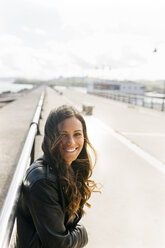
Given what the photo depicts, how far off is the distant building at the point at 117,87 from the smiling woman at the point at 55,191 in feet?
337

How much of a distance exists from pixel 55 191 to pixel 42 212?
5.8 inches

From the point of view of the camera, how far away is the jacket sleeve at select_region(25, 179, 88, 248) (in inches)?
57.9

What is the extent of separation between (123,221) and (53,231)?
1981mm

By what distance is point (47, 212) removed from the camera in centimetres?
147

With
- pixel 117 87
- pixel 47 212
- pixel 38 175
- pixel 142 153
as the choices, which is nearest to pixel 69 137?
pixel 38 175

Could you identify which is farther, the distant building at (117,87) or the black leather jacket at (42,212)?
the distant building at (117,87)

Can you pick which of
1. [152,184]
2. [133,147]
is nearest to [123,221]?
[152,184]

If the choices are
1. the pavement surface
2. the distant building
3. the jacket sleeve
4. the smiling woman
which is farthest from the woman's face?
the distant building

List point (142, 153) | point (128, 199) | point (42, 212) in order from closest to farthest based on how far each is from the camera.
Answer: point (42, 212) < point (128, 199) < point (142, 153)

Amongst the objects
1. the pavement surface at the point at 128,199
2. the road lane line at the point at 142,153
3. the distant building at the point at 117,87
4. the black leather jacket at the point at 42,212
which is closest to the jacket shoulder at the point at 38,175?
the black leather jacket at the point at 42,212

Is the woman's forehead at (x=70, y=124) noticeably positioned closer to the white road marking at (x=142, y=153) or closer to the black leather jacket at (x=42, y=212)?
the black leather jacket at (x=42, y=212)

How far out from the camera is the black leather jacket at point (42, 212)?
148 cm

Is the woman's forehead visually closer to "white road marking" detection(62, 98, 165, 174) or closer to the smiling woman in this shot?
the smiling woman

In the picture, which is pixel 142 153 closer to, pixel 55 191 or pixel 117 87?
pixel 55 191
